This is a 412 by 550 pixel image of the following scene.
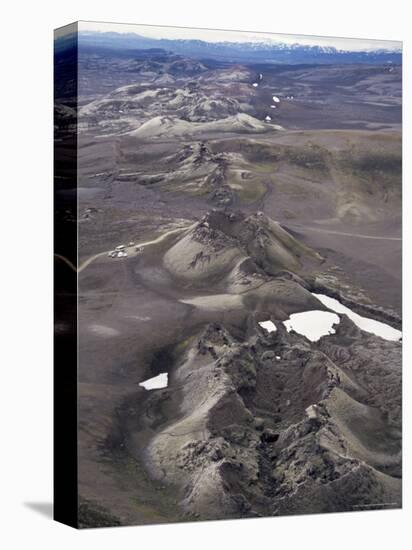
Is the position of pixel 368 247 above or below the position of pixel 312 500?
above

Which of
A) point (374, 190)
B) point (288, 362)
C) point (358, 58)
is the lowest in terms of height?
point (288, 362)

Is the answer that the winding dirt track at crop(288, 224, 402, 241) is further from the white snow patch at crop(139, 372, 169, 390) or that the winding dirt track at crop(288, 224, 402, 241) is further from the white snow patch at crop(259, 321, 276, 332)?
the white snow patch at crop(139, 372, 169, 390)

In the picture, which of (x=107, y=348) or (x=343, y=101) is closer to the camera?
(x=107, y=348)

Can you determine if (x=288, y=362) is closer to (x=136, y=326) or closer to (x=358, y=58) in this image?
(x=136, y=326)

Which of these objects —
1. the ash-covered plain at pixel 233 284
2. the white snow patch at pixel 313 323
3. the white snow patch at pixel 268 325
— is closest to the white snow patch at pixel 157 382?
the ash-covered plain at pixel 233 284

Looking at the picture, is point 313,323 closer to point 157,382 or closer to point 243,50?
point 157,382

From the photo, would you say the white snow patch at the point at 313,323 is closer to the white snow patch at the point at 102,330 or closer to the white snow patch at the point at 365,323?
the white snow patch at the point at 365,323

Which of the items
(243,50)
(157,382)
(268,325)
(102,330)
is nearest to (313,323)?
(268,325)

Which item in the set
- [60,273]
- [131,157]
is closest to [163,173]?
[131,157]
